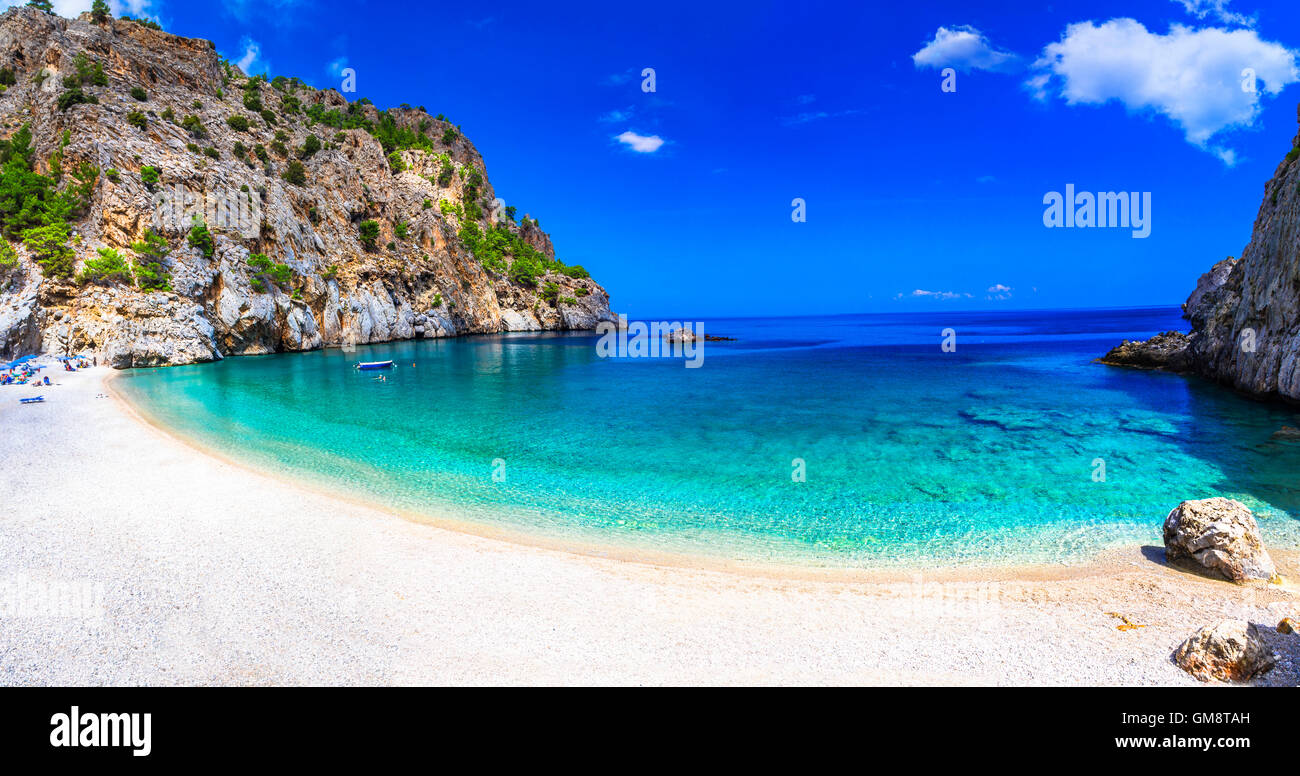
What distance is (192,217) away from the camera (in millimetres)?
51625

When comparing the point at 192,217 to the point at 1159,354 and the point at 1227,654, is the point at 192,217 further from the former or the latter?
the point at 1159,354

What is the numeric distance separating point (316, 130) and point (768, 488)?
104170 millimetres

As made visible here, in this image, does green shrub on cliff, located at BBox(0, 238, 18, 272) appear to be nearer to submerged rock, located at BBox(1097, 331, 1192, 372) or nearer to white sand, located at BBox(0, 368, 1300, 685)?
white sand, located at BBox(0, 368, 1300, 685)

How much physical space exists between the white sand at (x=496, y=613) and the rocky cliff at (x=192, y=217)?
44.1 meters

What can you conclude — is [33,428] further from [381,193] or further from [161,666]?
[381,193]

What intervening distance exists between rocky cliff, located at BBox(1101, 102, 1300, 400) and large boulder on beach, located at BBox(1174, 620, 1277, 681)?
25.8 metres

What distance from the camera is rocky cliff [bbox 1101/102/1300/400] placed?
22.1 m

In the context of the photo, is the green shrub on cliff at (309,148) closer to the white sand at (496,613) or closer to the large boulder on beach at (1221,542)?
the white sand at (496,613)

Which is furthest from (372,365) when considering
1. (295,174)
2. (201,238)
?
(295,174)

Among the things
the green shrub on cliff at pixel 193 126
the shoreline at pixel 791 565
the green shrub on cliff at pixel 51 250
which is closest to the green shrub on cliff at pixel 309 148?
the green shrub on cliff at pixel 193 126

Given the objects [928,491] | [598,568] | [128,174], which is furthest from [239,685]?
[128,174]

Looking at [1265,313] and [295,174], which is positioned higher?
[295,174]

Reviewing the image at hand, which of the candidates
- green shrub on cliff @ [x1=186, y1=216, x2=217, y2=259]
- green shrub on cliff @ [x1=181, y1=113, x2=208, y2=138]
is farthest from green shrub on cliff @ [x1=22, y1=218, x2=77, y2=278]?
green shrub on cliff @ [x1=181, y1=113, x2=208, y2=138]

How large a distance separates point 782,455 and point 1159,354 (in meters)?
39.7
